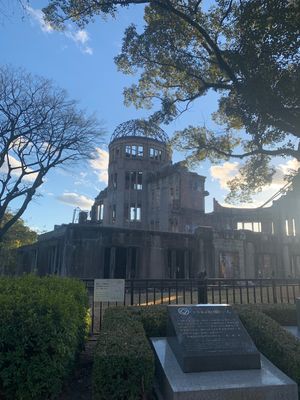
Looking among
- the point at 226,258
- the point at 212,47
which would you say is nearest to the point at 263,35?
Result: the point at 212,47

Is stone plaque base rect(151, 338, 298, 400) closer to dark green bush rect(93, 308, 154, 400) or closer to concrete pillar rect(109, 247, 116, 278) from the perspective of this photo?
dark green bush rect(93, 308, 154, 400)

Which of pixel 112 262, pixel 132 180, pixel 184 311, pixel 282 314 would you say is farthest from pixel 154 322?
pixel 132 180

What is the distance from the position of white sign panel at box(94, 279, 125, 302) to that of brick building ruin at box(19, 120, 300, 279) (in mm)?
5988

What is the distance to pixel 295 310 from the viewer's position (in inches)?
294

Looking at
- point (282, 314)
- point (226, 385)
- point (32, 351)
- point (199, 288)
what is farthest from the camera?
point (199, 288)

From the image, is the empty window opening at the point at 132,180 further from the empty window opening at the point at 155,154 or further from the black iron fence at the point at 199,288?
the black iron fence at the point at 199,288

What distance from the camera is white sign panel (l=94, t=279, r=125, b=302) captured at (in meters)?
7.68

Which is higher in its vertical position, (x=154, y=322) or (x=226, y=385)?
(x=154, y=322)

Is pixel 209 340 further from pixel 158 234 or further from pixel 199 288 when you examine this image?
pixel 158 234

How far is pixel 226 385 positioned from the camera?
13.5 ft

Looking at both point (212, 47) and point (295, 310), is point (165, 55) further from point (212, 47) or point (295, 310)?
point (295, 310)

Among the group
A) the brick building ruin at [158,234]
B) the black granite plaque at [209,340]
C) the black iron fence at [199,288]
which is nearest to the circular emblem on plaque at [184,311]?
the black granite plaque at [209,340]

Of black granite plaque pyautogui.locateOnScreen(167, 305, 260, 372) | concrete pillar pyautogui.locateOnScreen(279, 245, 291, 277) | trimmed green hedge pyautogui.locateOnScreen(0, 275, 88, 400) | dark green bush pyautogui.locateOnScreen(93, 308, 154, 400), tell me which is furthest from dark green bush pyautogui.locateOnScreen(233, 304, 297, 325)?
concrete pillar pyautogui.locateOnScreen(279, 245, 291, 277)

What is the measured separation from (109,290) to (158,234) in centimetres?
1662
